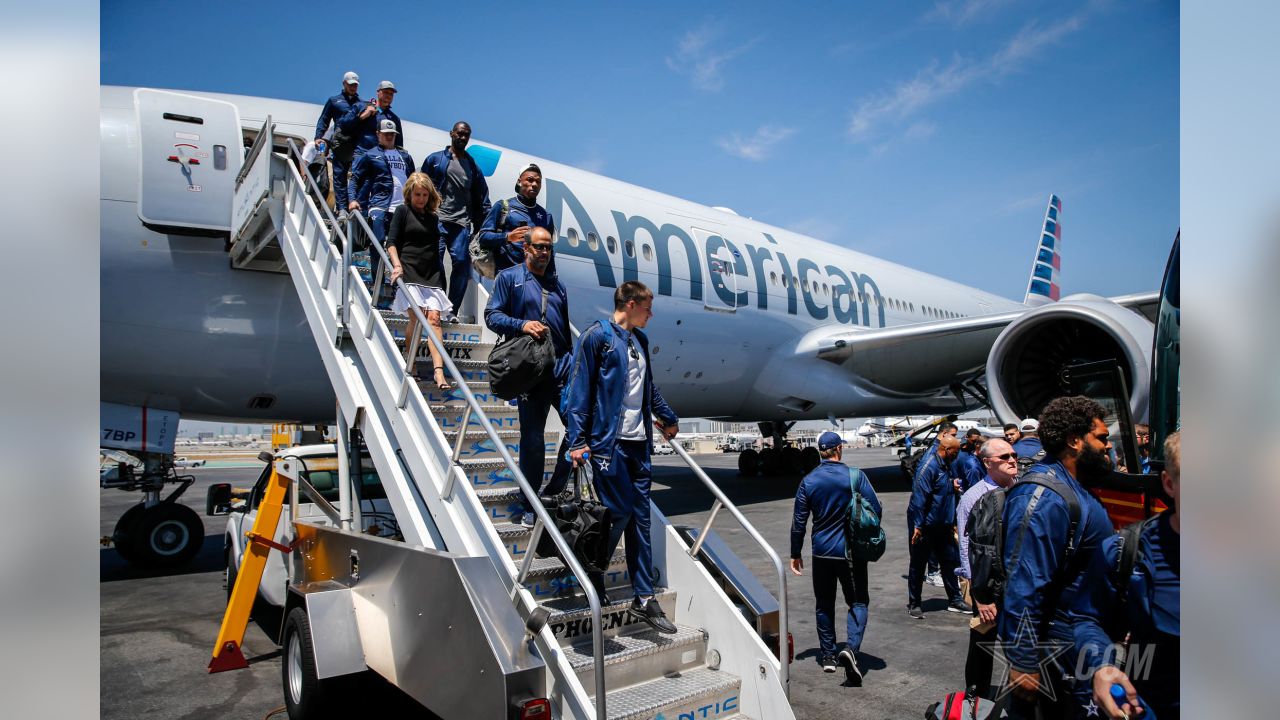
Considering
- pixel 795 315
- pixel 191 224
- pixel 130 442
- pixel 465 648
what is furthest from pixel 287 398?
pixel 795 315

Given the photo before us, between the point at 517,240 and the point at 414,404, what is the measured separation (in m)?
1.44

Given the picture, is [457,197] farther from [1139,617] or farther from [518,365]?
[1139,617]

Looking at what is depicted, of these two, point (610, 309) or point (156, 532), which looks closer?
point (156, 532)

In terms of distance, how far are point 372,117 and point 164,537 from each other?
16.8 feet

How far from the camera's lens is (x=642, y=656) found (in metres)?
3.31

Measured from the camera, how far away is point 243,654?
5387 millimetres

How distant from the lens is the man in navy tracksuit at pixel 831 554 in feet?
15.8

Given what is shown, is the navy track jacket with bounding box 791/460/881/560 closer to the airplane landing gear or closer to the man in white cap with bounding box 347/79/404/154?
Result: the man in white cap with bounding box 347/79/404/154

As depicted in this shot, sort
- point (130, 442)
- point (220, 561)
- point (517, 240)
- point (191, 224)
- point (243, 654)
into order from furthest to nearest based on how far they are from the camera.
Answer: point (220, 561)
point (130, 442)
point (191, 224)
point (243, 654)
point (517, 240)

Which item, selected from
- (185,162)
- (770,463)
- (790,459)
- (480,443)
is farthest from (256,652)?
(790,459)

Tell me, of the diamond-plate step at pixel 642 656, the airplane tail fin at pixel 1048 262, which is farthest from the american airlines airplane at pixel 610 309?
the airplane tail fin at pixel 1048 262

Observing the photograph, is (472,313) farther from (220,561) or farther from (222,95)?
(220,561)

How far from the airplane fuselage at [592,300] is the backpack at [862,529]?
200 inches

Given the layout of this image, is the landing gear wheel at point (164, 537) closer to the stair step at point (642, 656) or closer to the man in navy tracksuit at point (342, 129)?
the man in navy tracksuit at point (342, 129)
